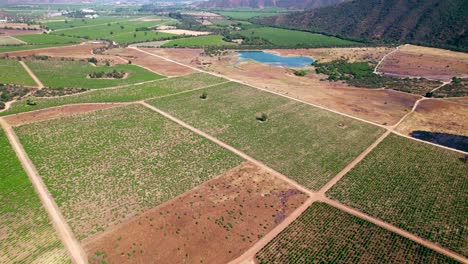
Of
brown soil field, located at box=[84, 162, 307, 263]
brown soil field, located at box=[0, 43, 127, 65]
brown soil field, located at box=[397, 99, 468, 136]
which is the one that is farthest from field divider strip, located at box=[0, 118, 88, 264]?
brown soil field, located at box=[0, 43, 127, 65]

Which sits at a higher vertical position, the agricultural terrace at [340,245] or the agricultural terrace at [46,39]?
the agricultural terrace at [340,245]

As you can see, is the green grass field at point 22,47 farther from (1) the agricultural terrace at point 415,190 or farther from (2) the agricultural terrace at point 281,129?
(1) the agricultural terrace at point 415,190

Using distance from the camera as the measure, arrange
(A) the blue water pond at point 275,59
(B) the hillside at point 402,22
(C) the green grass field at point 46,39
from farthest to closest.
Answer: (C) the green grass field at point 46,39 < (B) the hillside at point 402,22 < (A) the blue water pond at point 275,59

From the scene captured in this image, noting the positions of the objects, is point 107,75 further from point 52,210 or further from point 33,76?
point 52,210

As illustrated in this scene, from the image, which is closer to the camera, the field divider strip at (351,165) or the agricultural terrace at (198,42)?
the field divider strip at (351,165)

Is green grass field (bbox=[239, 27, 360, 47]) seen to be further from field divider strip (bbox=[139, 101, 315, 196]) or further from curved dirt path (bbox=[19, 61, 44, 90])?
curved dirt path (bbox=[19, 61, 44, 90])

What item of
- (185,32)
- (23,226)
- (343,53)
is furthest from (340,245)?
(185,32)

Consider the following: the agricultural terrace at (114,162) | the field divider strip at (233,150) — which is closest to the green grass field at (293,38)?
the field divider strip at (233,150)

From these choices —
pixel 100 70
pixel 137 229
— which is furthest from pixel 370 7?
pixel 137 229
